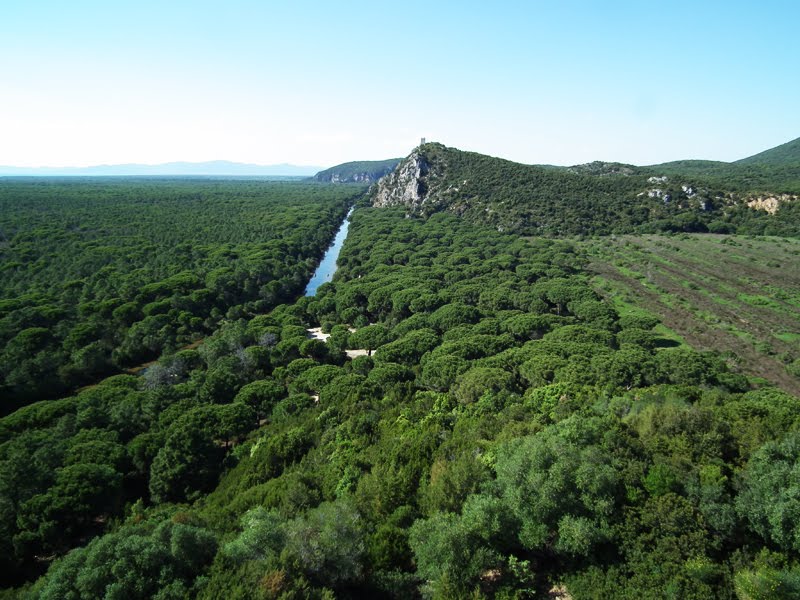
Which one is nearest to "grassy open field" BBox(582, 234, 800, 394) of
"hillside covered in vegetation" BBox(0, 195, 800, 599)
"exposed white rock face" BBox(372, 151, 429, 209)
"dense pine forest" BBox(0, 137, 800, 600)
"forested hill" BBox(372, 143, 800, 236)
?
"dense pine forest" BBox(0, 137, 800, 600)

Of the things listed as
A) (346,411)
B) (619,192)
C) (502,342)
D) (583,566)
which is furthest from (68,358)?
(619,192)

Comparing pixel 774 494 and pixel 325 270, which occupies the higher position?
pixel 774 494

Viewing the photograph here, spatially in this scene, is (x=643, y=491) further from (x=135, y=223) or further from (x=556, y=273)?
(x=135, y=223)

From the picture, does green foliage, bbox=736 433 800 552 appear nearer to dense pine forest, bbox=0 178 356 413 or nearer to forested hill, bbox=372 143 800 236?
dense pine forest, bbox=0 178 356 413

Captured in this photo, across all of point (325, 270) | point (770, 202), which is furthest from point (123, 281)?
point (770, 202)

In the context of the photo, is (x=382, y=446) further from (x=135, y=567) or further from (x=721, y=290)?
(x=721, y=290)

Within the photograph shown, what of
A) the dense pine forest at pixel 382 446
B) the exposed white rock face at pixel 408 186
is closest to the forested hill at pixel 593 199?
the exposed white rock face at pixel 408 186

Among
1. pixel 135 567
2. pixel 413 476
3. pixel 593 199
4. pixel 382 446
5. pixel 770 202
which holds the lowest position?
pixel 382 446
